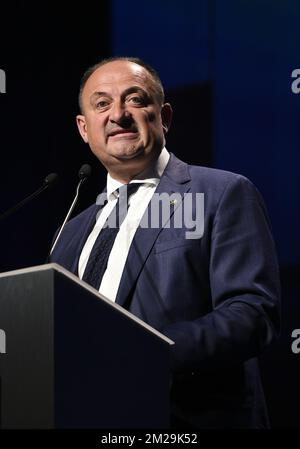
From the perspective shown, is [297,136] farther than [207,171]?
Yes

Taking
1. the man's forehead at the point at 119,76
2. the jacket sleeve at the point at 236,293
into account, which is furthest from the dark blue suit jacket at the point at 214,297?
the man's forehead at the point at 119,76

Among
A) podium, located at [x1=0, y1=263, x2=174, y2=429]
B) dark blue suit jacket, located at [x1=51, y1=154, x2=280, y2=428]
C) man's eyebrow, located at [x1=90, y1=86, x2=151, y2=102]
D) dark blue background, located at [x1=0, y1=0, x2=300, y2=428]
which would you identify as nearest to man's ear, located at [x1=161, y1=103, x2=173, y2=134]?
man's eyebrow, located at [x1=90, y1=86, x2=151, y2=102]

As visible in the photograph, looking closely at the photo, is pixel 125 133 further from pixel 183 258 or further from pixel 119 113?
pixel 183 258

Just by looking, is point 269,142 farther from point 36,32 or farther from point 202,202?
point 36,32

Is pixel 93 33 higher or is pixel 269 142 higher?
pixel 93 33

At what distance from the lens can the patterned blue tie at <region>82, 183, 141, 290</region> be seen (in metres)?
2.21

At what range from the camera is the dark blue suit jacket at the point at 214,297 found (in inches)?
70.1

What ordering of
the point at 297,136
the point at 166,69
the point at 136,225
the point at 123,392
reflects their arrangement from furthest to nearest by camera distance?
the point at 166,69 → the point at 297,136 → the point at 136,225 → the point at 123,392

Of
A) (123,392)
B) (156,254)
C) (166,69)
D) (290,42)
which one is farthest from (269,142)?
(123,392)

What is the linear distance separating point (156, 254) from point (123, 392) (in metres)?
0.79

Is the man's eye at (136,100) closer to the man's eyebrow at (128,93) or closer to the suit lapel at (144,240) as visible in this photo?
the man's eyebrow at (128,93)

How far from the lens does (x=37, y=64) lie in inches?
122

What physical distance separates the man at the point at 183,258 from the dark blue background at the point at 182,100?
0.28 m

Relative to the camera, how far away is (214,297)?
1.96m
